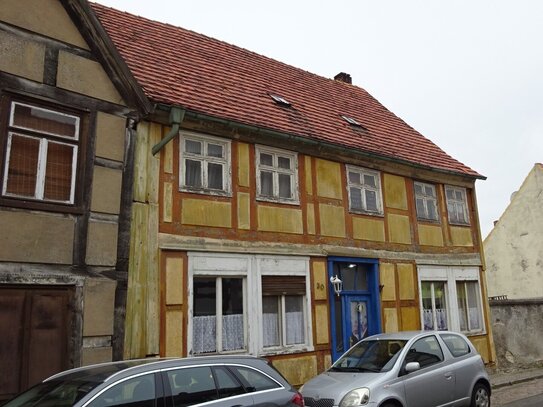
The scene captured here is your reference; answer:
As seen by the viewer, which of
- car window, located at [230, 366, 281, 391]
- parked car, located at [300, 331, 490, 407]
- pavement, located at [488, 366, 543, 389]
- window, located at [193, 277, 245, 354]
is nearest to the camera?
car window, located at [230, 366, 281, 391]

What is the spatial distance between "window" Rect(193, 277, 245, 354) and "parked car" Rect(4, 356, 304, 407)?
386 cm

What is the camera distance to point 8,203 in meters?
7.03

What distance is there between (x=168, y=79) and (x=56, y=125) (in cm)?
326

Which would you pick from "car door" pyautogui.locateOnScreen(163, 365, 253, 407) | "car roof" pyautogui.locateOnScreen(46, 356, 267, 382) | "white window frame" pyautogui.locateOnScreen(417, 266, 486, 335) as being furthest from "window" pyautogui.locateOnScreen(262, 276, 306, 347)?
"car door" pyautogui.locateOnScreen(163, 365, 253, 407)

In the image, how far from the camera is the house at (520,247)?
23.5m

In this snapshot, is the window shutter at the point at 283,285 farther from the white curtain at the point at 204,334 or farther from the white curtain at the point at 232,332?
the white curtain at the point at 204,334

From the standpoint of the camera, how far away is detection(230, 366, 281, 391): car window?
5.11m

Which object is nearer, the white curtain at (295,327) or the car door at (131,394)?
the car door at (131,394)

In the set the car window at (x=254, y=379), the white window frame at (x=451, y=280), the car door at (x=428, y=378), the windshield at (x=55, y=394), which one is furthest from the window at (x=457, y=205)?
the windshield at (x=55, y=394)

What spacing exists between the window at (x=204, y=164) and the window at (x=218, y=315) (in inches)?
70.2

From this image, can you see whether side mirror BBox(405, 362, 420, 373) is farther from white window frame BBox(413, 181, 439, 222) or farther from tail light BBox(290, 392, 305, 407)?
white window frame BBox(413, 181, 439, 222)

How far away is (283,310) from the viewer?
33.7 ft

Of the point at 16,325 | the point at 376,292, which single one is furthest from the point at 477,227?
the point at 16,325

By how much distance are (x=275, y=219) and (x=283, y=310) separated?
189cm
